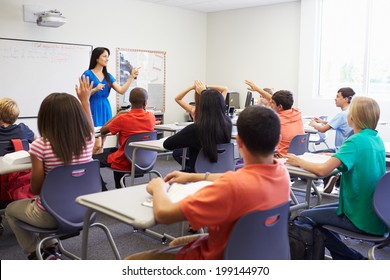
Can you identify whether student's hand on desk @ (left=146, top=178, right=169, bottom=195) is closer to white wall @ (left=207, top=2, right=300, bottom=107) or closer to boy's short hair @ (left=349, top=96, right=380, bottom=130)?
boy's short hair @ (left=349, top=96, right=380, bottom=130)

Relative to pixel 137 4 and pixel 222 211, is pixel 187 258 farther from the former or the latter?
pixel 137 4

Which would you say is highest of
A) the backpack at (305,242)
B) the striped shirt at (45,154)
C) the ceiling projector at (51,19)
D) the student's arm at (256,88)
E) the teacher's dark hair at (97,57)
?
the ceiling projector at (51,19)

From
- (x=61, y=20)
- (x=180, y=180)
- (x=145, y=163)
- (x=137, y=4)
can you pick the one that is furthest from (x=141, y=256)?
(x=137, y=4)

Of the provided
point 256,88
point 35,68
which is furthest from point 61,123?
point 35,68

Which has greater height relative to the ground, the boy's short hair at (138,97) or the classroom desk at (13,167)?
the boy's short hair at (138,97)

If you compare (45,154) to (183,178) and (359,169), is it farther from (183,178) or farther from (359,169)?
(359,169)

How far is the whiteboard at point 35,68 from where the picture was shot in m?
5.63

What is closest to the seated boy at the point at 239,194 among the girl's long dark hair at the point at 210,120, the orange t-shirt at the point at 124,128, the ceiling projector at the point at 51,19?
the girl's long dark hair at the point at 210,120

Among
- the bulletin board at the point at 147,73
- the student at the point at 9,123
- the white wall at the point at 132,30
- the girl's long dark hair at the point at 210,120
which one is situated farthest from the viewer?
the bulletin board at the point at 147,73

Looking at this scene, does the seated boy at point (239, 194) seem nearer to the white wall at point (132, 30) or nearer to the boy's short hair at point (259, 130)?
the boy's short hair at point (259, 130)

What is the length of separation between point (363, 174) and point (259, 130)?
3.41 ft

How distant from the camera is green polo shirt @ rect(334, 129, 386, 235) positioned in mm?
2184

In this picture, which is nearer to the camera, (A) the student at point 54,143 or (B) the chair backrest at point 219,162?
(A) the student at point 54,143

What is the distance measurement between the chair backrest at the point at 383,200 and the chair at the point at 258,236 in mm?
828
